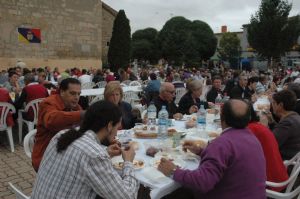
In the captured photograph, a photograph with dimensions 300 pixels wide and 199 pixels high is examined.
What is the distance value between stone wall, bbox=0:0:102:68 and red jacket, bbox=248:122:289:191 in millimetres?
18383

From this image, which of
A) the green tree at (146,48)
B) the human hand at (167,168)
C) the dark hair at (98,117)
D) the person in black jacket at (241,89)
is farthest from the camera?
the green tree at (146,48)

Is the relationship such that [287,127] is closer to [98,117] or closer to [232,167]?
[232,167]

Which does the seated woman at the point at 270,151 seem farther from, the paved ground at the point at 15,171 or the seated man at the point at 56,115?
the paved ground at the point at 15,171

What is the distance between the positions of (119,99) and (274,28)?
27.1 metres

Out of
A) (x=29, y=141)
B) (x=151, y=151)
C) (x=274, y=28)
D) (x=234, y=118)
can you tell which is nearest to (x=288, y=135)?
(x=234, y=118)

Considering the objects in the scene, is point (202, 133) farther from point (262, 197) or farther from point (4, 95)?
point (4, 95)

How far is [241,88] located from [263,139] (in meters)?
5.02

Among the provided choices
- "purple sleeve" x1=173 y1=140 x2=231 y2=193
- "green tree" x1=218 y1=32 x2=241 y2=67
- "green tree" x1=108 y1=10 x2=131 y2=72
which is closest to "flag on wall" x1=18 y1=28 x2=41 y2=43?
"green tree" x1=108 y1=10 x2=131 y2=72

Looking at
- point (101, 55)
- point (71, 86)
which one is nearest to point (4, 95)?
point (71, 86)

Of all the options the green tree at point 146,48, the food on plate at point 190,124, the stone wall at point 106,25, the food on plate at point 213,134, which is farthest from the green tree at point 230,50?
the food on plate at point 213,134

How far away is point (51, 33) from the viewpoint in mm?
20578

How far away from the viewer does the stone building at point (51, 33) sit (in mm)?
18562

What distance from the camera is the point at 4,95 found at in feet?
19.2

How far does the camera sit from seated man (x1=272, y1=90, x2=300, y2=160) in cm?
337
